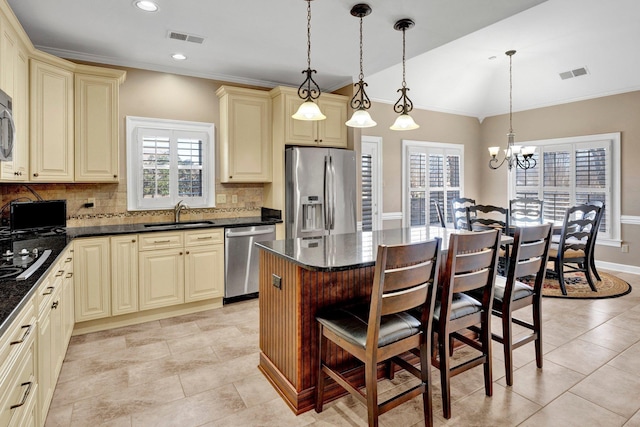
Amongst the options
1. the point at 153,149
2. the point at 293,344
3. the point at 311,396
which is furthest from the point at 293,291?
the point at 153,149

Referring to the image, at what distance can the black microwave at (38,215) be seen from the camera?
10.9 feet

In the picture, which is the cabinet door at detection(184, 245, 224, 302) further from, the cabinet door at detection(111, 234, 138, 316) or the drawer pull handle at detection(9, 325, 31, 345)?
the drawer pull handle at detection(9, 325, 31, 345)

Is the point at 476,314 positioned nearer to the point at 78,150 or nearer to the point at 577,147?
the point at 78,150

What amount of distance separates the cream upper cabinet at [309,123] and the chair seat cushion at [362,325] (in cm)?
283

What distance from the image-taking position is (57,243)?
2.87 meters

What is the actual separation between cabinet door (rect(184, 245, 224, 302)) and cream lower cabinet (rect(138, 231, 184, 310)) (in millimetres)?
71

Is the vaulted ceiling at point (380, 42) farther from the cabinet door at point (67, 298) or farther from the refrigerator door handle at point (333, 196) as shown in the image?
the cabinet door at point (67, 298)

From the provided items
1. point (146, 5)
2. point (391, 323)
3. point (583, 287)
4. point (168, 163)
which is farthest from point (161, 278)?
point (583, 287)

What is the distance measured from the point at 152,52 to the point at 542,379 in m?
4.46

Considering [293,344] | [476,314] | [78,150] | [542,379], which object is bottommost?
[542,379]

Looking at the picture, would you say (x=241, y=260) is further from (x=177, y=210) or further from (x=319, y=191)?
(x=319, y=191)

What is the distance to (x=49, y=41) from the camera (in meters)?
3.55

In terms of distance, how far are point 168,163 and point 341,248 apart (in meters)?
2.84

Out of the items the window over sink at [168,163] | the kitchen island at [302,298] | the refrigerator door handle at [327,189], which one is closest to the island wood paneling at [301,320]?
the kitchen island at [302,298]
